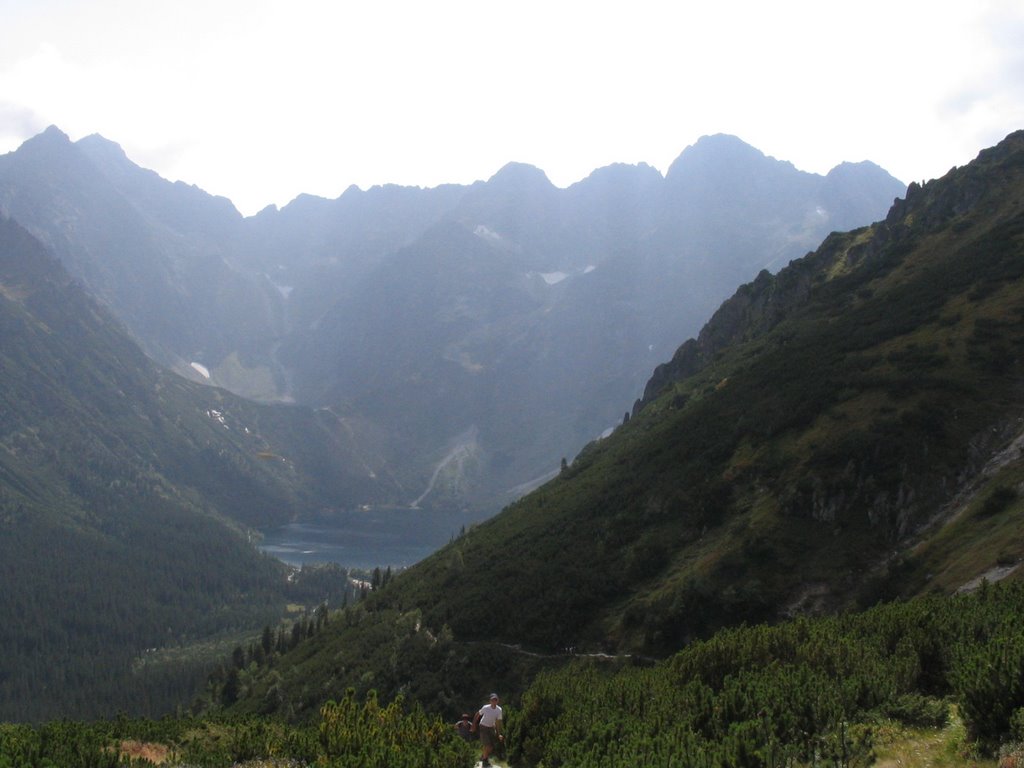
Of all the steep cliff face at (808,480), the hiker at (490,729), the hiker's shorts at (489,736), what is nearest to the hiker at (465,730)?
the hiker at (490,729)

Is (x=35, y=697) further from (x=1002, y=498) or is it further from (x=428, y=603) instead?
(x=1002, y=498)

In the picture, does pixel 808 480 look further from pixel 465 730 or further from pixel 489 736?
pixel 489 736

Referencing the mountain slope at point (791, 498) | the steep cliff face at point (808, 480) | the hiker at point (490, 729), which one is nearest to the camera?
the hiker at point (490, 729)

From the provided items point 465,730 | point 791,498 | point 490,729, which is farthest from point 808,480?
point 490,729

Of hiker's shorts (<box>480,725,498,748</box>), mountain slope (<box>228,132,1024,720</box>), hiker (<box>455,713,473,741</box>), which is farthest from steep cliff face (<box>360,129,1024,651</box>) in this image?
hiker's shorts (<box>480,725,498,748</box>)

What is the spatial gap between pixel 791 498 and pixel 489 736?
164ft

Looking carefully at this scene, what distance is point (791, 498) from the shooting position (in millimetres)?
67500

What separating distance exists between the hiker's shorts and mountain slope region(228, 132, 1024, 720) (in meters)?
33.7

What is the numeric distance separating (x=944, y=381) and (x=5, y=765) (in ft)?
252

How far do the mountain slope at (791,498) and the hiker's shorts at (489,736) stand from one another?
33.7 metres

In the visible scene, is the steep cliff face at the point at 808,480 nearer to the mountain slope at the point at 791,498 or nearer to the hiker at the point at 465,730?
the mountain slope at the point at 791,498

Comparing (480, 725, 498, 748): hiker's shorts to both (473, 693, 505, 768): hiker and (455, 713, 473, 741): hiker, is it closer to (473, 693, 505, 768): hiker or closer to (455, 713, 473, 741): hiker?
(473, 693, 505, 768): hiker

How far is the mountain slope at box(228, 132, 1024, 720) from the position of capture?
194 ft

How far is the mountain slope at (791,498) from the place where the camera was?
194 ft
